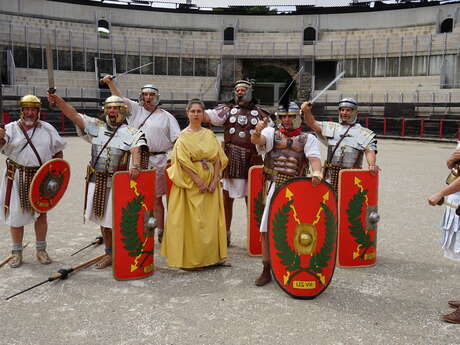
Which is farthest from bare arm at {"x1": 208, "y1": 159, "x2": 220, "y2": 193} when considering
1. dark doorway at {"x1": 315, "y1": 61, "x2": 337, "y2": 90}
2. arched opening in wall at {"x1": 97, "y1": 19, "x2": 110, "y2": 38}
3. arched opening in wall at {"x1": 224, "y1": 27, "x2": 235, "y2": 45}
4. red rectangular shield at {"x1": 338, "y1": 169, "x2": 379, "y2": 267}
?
arched opening in wall at {"x1": 224, "y1": 27, "x2": 235, "y2": 45}

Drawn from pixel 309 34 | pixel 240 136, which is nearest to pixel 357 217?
pixel 240 136

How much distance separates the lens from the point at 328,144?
170 inches

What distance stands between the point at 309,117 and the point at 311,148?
1.67 feet

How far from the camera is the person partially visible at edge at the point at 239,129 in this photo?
448 cm

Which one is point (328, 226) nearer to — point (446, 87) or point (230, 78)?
point (446, 87)

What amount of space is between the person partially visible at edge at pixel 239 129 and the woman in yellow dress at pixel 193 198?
57 centimetres

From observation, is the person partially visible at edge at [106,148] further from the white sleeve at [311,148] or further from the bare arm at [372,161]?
the bare arm at [372,161]

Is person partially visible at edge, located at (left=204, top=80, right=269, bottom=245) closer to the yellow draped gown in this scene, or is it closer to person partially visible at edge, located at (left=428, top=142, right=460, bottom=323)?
the yellow draped gown

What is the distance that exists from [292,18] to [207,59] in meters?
7.20

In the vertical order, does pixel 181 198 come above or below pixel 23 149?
below

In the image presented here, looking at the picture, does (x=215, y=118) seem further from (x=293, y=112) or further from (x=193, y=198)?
(x=293, y=112)

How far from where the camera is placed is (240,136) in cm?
450

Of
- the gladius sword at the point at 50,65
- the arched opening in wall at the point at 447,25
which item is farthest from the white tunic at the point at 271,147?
the arched opening in wall at the point at 447,25

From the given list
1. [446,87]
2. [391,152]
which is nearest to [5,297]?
[391,152]
